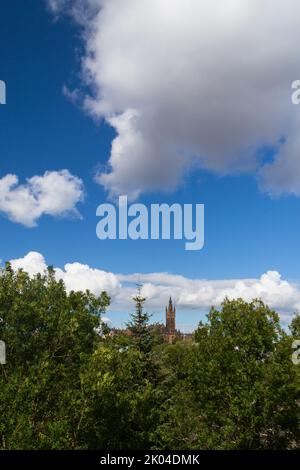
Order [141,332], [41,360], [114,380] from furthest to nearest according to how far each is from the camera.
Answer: [141,332] < [114,380] < [41,360]

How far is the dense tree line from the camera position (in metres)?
16.7

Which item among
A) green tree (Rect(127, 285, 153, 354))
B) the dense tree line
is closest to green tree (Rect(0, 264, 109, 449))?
the dense tree line

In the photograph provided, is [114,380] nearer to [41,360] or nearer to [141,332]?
[41,360]

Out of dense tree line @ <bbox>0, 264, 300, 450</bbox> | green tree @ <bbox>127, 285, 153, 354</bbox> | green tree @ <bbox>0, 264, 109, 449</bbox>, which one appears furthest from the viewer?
green tree @ <bbox>127, 285, 153, 354</bbox>

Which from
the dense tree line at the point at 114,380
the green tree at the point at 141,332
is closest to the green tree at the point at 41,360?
the dense tree line at the point at 114,380

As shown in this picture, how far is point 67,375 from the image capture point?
18.7m

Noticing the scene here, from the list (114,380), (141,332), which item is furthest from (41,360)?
(141,332)

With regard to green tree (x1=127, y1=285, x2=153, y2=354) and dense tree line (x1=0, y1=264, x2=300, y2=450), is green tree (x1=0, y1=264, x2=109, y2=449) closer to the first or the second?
dense tree line (x1=0, y1=264, x2=300, y2=450)

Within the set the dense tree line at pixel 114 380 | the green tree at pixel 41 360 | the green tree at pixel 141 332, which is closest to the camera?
the green tree at pixel 41 360

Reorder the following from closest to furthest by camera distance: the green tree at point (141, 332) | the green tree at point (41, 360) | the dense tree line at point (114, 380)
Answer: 1. the green tree at point (41, 360)
2. the dense tree line at point (114, 380)
3. the green tree at point (141, 332)

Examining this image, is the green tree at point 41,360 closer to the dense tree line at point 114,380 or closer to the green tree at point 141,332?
the dense tree line at point 114,380

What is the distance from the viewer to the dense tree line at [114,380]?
16.7 metres

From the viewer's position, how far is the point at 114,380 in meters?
18.7
